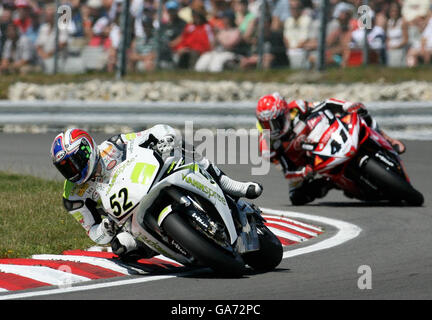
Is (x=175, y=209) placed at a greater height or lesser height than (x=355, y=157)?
greater

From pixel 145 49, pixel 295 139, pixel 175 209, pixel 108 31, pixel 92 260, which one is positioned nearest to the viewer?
pixel 175 209

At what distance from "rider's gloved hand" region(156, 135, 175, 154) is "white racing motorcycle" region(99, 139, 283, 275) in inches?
6.2

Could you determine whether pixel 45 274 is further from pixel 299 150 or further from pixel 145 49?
pixel 145 49

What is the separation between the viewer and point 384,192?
463 inches

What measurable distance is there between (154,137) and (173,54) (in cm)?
1067

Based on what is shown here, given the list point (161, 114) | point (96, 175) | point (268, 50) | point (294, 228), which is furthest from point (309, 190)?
point (268, 50)

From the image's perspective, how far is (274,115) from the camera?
11695 millimetres

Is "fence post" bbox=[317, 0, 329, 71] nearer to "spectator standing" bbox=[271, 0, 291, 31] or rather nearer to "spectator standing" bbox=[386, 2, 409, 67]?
"spectator standing" bbox=[271, 0, 291, 31]

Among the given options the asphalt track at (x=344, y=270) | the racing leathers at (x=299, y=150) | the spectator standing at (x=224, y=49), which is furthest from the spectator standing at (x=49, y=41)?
the racing leathers at (x=299, y=150)

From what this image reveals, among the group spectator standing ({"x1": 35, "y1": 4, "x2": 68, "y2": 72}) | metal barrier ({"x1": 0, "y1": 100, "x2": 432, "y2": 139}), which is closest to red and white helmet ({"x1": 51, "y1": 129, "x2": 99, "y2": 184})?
metal barrier ({"x1": 0, "y1": 100, "x2": 432, "y2": 139})

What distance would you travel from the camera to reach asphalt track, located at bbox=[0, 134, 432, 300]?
22.4ft

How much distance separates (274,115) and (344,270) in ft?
13.6

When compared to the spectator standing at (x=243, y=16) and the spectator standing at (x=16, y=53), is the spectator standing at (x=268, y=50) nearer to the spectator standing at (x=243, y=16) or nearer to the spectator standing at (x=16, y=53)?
the spectator standing at (x=243, y=16)

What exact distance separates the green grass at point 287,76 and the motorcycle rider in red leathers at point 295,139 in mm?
5394
